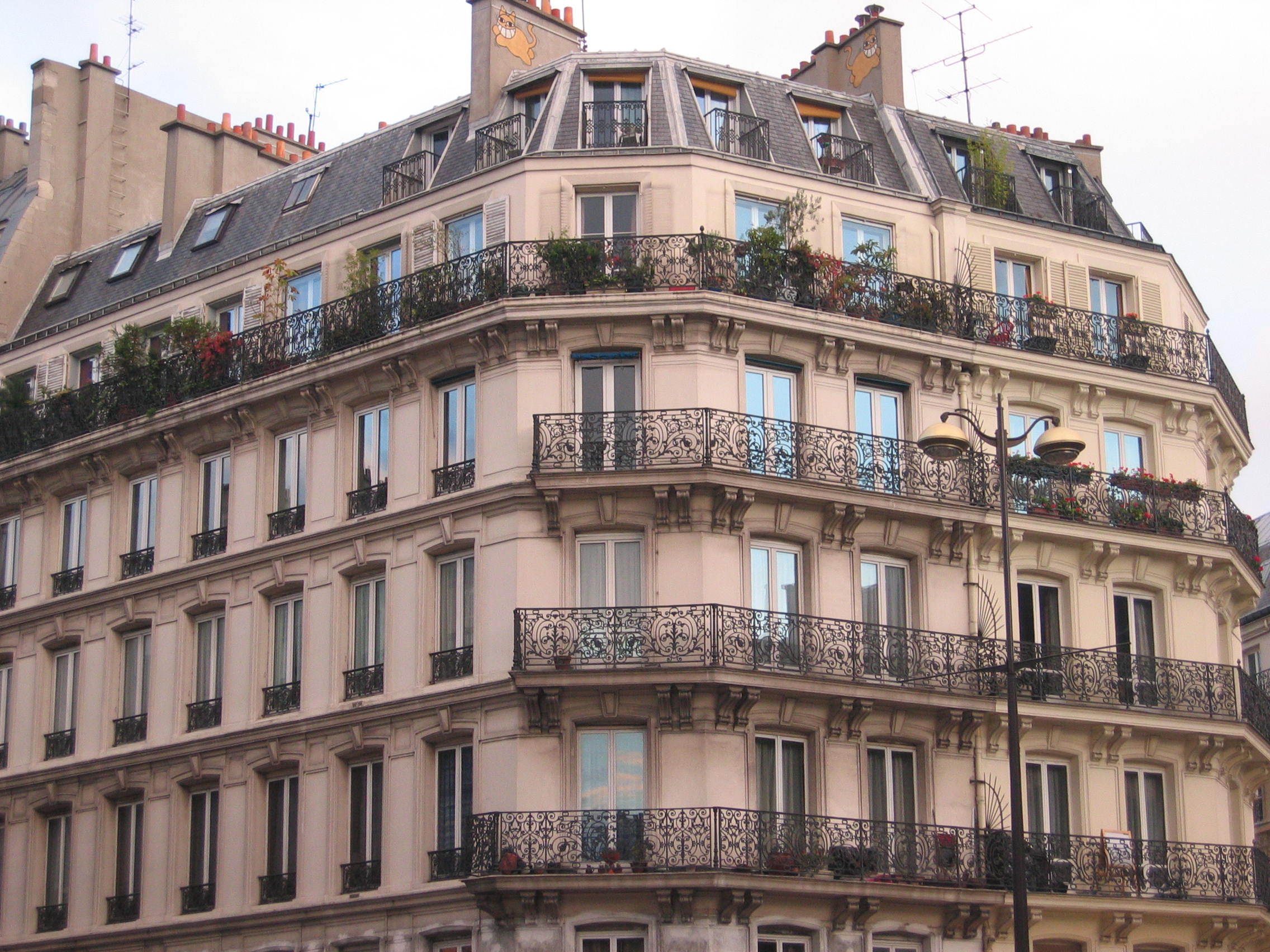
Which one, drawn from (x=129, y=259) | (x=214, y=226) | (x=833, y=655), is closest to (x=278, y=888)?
(x=833, y=655)

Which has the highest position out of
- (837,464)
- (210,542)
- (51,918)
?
(837,464)

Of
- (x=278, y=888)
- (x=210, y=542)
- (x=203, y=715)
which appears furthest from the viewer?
Result: (x=210, y=542)

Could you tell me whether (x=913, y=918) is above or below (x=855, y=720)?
below

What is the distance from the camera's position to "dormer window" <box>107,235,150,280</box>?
38.8m

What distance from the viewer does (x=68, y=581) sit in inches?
1416

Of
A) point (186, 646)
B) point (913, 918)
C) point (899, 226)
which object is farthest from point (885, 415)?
point (186, 646)

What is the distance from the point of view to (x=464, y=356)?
102ft

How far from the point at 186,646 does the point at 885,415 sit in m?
11.5

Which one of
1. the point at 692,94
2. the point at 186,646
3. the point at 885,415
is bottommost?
the point at 186,646

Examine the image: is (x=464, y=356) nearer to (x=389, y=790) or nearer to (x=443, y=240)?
(x=443, y=240)

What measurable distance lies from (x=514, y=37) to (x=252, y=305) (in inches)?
238

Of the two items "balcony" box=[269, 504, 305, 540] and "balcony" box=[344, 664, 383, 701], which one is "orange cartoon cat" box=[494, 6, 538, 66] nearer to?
"balcony" box=[269, 504, 305, 540]

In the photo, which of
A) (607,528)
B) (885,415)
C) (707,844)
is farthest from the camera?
(885,415)

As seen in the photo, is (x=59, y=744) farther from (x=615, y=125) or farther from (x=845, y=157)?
(x=845, y=157)
